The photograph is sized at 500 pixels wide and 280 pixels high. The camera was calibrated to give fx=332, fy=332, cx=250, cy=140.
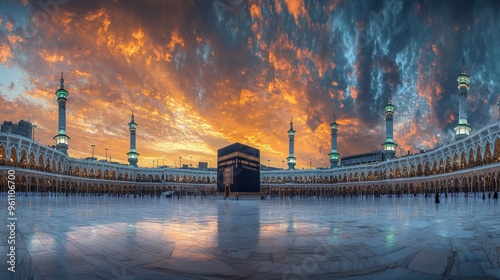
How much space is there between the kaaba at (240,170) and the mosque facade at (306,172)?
109 feet

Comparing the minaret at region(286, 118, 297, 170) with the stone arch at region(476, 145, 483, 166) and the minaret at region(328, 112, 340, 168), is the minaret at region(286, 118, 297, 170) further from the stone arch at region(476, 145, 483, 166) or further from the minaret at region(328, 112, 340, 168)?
the stone arch at region(476, 145, 483, 166)

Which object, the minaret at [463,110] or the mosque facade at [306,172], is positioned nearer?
the mosque facade at [306,172]

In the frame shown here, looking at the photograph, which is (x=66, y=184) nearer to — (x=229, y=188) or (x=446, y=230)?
(x=229, y=188)

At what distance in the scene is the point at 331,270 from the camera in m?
5.12

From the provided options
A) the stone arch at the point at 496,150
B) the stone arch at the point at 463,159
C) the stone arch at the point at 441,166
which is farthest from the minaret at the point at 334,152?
the stone arch at the point at 496,150

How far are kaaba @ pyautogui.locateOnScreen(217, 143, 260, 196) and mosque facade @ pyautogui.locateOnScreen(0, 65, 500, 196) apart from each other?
3315 centimetres

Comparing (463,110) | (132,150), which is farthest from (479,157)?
(132,150)

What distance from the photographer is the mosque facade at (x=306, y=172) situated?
2008 inches

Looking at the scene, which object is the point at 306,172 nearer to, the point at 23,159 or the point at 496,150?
the point at 496,150

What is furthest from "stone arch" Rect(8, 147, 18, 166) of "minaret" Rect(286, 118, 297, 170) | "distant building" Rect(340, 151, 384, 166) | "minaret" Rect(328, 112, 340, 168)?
"distant building" Rect(340, 151, 384, 166)

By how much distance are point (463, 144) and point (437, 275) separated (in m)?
60.0

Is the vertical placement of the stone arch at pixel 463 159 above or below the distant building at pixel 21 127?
below

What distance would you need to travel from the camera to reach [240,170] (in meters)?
52.8

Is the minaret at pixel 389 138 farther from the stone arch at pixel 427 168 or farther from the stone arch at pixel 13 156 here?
the stone arch at pixel 13 156
